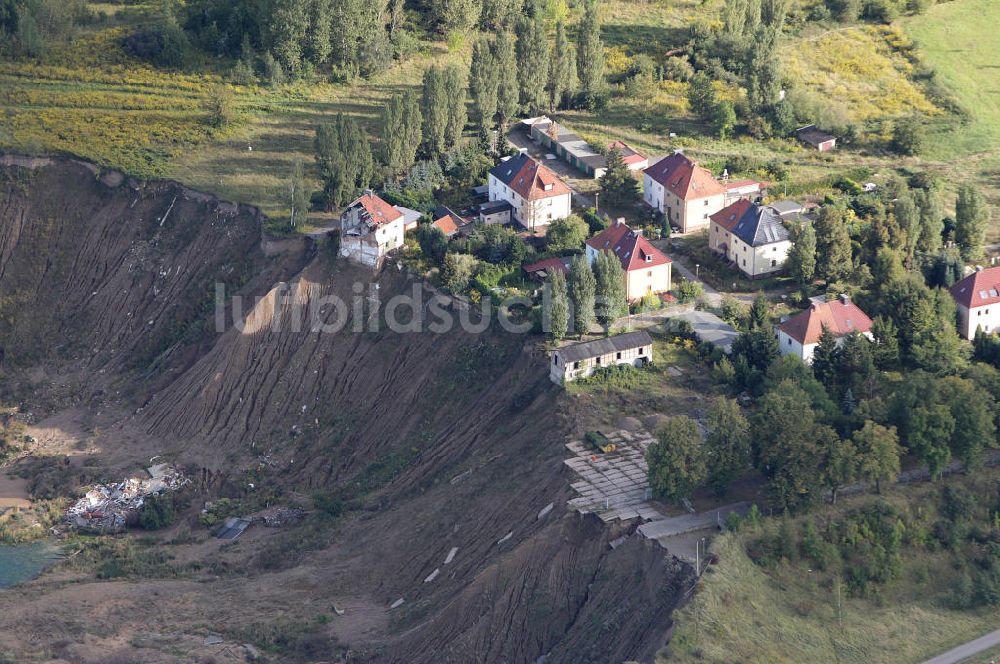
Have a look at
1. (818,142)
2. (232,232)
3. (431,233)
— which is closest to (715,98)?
(818,142)

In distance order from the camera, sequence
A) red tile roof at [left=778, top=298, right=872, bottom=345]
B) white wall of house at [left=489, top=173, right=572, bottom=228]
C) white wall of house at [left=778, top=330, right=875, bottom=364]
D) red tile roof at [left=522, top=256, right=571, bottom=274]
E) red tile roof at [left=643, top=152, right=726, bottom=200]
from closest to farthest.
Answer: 1. white wall of house at [left=778, top=330, right=875, bottom=364]
2. red tile roof at [left=778, top=298, right=872, bottom=345]
3. red tile roof at [left=522, top=256, right=571, bottom=274]
4. white wall of house at [left=489, top=173, right=572, bottom=228]
5. red tile roof at [left=643, top=152, right=726, bottom=200]

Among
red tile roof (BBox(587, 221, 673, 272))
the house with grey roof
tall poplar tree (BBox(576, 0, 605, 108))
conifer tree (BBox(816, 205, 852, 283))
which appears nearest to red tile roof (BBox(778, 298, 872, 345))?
conifer tree (BBox(816, 205, 852, 283))

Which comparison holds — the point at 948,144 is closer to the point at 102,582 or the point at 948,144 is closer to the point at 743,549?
the point at 743,549

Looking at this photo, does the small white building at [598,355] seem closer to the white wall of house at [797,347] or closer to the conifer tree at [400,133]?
the white wall of house at [797,347]

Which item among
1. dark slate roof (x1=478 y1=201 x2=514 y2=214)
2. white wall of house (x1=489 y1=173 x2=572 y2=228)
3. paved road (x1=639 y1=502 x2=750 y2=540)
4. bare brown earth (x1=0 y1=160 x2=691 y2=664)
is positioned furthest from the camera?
dark slate roof (x1=478 y1=201 x2=514 y2=214)

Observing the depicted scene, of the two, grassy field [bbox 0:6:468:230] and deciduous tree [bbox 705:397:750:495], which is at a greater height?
grassy field [bbox 0:6:468:230]

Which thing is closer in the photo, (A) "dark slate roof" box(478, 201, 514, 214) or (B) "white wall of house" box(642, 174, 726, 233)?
(B) "white wall of house" box(642, 174, 726, 233)

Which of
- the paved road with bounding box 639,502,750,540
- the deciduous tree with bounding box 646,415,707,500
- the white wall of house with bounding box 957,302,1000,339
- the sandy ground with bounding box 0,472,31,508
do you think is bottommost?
the sandy ground with bounding box 0,472,31,508

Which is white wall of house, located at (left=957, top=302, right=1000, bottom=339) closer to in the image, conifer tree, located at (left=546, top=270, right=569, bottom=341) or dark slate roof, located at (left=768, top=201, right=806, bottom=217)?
dark slate roof, located at (left=768, top=201, right=806, bottom=217)
